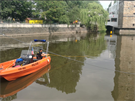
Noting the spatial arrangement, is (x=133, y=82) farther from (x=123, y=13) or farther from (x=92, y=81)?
(x=123, y=13)

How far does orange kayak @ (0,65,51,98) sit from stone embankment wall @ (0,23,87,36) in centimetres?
2409

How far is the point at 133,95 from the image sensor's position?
670 cm

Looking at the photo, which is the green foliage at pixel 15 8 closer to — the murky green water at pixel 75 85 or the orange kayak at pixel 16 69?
the orange kayak at pixel 16 69

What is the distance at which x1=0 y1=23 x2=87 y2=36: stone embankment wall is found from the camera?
30156 mm

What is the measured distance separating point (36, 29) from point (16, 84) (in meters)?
29.1

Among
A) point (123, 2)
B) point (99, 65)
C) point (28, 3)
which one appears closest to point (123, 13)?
point (123, 2)

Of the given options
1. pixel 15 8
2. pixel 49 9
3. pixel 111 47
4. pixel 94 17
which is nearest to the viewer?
pixel 111 47

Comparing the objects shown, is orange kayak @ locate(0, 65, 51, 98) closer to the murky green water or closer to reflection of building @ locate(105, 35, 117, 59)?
the murky green water

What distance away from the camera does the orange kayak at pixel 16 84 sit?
6.95 metres

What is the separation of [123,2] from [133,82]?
43847 millimetres

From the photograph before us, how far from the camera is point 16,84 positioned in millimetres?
7715

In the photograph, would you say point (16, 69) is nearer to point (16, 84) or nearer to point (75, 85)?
point (16, 84)

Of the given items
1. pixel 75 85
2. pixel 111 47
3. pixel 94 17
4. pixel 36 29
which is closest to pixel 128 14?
pixel 94 17

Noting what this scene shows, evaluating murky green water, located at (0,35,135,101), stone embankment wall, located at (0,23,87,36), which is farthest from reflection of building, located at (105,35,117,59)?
stone embankment wall, located at (0,23,87,36)
